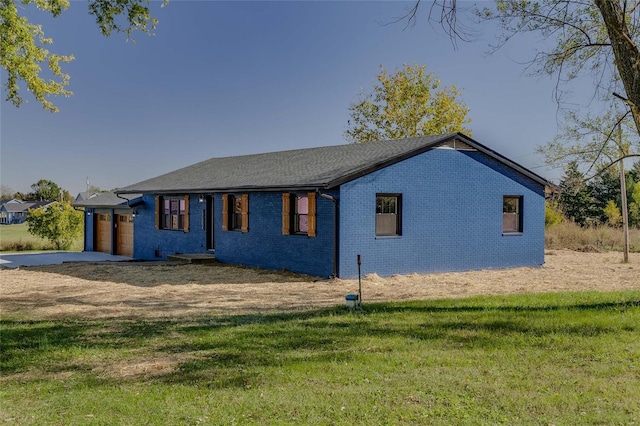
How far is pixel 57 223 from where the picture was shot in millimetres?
29797

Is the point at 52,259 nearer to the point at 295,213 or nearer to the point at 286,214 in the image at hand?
the point at 286,214

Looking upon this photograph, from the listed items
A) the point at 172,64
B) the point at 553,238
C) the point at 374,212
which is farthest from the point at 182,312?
the point at 553,238

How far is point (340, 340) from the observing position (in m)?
7.66

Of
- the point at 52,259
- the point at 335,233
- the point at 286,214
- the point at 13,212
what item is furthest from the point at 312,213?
the point at 13,212

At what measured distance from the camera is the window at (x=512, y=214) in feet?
62.7

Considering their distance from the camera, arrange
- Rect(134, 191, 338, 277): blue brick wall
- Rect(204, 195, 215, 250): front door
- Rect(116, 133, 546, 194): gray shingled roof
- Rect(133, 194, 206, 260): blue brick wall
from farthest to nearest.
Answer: Rect(133, 194, 206, 260): blue brick wall, Rect(204, 195, 215, 250): front door, Rect(116, 133, 546, 194): gray shingled roof, Rect(134, 191, 338, 277): blue brick wall

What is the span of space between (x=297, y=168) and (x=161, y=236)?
7666mm

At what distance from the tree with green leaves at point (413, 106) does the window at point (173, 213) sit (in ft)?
59.7

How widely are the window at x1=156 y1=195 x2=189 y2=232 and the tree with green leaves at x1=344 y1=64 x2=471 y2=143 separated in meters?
18.2

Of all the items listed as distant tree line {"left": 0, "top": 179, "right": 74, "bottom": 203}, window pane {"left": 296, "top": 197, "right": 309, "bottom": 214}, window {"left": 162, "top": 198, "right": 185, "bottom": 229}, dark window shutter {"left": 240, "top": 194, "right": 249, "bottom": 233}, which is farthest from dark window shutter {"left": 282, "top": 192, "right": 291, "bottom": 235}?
distant tree line {"left": 0, "top": 179, "right": 74, "bottom": 203}

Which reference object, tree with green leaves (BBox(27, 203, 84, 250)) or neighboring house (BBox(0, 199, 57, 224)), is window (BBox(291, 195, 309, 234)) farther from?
neighboring house (BBox(0, 199, 57, 224))

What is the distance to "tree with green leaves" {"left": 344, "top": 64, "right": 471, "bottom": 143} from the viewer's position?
36.7 m

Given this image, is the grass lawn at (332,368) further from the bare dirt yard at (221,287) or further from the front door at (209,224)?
the front door at (209,224)

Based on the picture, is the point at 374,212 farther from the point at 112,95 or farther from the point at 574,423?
the point at 112,95
